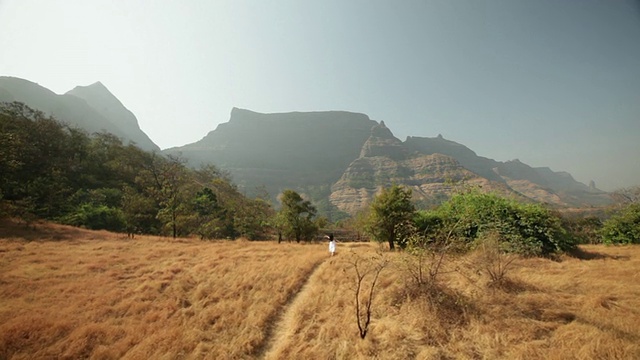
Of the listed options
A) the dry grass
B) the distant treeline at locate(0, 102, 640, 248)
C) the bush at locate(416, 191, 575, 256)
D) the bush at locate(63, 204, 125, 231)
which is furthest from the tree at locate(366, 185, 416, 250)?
the bush at locate(63, 204, 125, 231)

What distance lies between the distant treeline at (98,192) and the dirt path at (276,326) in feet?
71.9

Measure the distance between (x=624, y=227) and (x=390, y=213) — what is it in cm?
1662

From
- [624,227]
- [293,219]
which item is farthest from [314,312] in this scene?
[624,227]

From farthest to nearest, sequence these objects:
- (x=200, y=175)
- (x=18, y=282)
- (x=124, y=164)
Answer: (x=200, y=175) < (x=124, y=164) < (x=18, y=282)

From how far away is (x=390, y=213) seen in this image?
57.8 ft

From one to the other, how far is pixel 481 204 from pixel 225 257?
1718 cm

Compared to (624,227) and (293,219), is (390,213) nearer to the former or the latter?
(293,219)

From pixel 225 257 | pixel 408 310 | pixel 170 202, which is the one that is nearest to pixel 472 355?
pixel 408 310

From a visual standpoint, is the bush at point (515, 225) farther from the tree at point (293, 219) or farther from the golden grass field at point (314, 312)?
the tree at point (293, 219)

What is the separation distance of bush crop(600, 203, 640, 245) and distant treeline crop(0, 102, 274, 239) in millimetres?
32639

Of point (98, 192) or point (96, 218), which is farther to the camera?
point (98, 192)

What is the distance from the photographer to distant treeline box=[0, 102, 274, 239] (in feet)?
89.4

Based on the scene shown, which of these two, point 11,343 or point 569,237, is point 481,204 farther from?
point 11,343

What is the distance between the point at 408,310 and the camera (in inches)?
315
